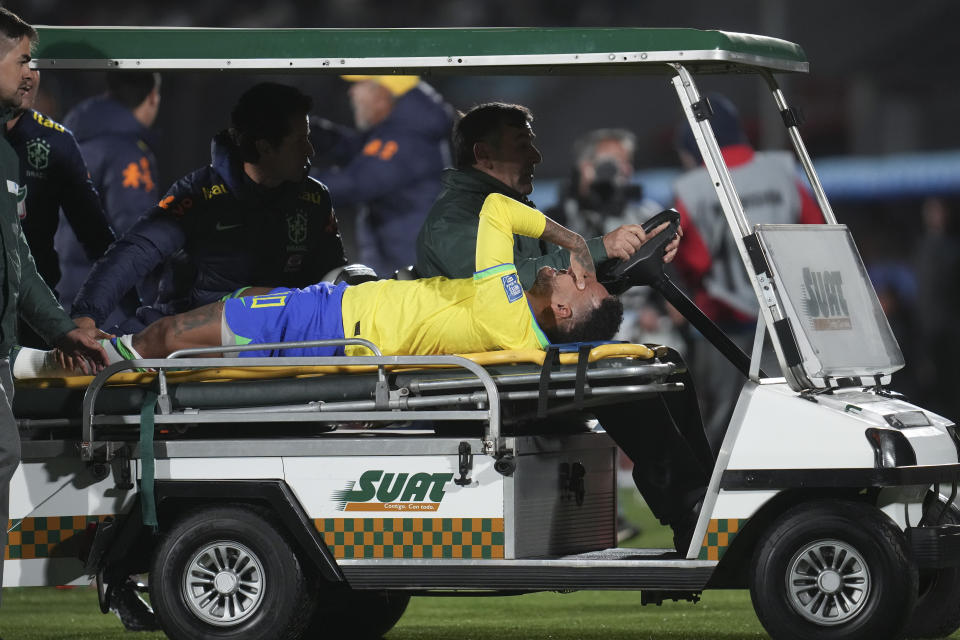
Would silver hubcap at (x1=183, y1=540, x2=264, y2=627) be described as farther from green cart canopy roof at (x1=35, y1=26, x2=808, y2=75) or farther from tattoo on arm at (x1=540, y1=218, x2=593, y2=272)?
green cart canopy roof at (x1=35, y1=26, x2=808, y2=75)

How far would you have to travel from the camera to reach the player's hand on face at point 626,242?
5.84m

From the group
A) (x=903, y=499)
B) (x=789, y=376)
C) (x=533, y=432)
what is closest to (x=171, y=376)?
(x=533, y=432)

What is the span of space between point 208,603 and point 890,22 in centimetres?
2342

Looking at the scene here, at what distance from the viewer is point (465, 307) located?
585 centimetres

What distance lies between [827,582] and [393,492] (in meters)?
1.41

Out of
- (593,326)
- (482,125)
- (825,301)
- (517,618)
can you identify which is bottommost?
(517,618)

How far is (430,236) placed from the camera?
6.05 m

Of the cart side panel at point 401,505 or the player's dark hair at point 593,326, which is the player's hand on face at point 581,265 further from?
the cart side panel at point 401,505

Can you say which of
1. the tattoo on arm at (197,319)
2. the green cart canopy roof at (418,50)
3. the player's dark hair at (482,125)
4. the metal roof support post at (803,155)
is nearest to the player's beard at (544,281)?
the player's dark hair at (482,125)

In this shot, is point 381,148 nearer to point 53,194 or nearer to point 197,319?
point 53,194

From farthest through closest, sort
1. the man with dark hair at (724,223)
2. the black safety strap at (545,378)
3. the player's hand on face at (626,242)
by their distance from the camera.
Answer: the man with dark hair at (724,223)
the player's hand on face at (626,242)
the black safety strap at (545,378)

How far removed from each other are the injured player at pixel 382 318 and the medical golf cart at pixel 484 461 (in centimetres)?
19

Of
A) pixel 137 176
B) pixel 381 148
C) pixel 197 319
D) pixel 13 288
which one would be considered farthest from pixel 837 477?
pixel 381 148

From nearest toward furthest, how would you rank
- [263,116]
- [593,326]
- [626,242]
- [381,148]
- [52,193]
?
1. [626,242]
2. [593,326]
3. [263,116]
4. [52,193]
5. [381,148]
